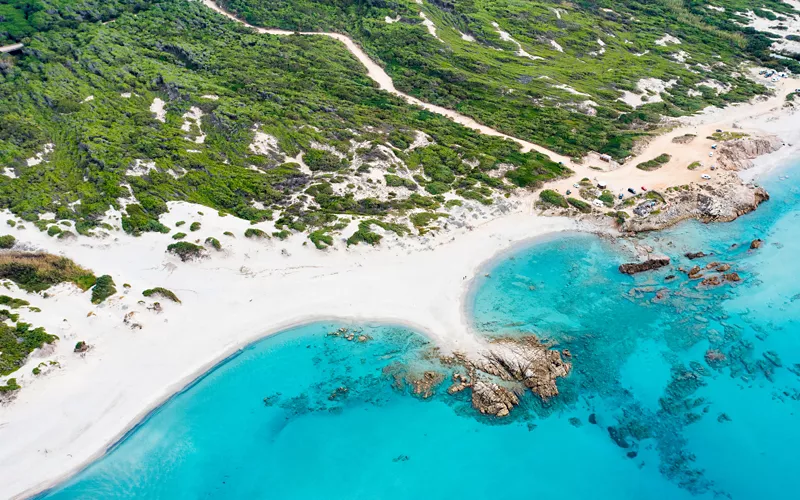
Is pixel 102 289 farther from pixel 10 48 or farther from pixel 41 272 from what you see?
pixel 10 48

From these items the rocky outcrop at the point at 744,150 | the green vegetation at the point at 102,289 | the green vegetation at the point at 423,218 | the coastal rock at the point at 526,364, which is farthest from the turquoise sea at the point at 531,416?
the rocky outcrop at the point at 744,150

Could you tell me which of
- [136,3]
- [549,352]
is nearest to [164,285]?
[549,352]

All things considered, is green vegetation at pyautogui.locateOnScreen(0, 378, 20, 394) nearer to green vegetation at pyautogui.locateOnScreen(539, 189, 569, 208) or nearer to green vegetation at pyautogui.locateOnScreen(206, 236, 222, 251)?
green vegetation at pyautogui.locateOnScreen(206, 236, 222, 251)

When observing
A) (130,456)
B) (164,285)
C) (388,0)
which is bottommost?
(130,456)

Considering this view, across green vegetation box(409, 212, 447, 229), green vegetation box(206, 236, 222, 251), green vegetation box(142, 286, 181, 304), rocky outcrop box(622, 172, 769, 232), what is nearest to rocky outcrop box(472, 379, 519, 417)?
green vegetation box(409, 212, 447, 229)

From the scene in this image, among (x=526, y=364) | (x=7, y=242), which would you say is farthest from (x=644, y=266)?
(x=7, y=242)

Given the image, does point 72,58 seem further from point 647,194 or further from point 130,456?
point 647,194
